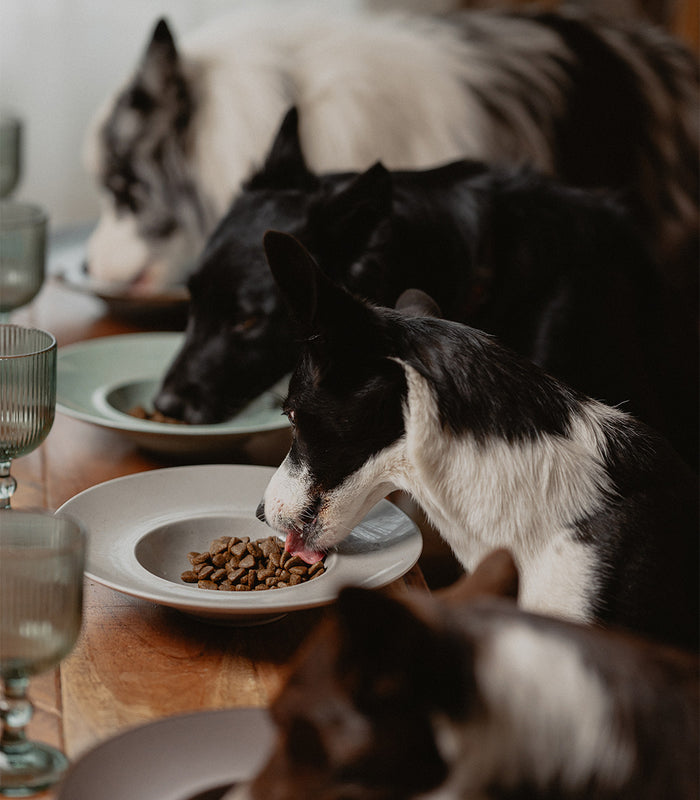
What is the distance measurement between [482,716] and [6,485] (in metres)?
0.82

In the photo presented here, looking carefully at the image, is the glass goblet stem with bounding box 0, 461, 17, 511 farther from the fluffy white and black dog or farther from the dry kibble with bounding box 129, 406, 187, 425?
the fluffy white and black dog

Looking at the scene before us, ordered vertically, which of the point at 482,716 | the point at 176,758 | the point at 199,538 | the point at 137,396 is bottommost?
the point at 137,396

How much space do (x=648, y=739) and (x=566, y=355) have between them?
0.91 metres

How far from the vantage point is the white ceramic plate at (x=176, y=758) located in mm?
758

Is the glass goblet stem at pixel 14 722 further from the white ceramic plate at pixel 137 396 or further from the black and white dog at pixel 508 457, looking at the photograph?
the white ceramic plate at pixel 137 396

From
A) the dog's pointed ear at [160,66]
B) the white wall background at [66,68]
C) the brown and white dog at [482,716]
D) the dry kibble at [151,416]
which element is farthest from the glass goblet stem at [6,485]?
the white wall background at [66,68]

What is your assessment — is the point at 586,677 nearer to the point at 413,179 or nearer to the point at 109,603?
the point at 109,603

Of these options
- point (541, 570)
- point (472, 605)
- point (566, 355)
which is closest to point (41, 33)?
point (566, 355)

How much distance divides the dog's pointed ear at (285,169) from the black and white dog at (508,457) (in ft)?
2.17

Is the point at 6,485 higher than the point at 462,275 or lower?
lower

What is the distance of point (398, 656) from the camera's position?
57 cm

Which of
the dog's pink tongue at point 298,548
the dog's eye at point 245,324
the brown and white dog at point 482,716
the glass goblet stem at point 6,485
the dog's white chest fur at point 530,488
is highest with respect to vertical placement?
the brown and white dog at point 482,716

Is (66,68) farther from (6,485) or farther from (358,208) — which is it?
(6,485)

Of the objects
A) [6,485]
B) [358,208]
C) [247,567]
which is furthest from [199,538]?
[358,208]
